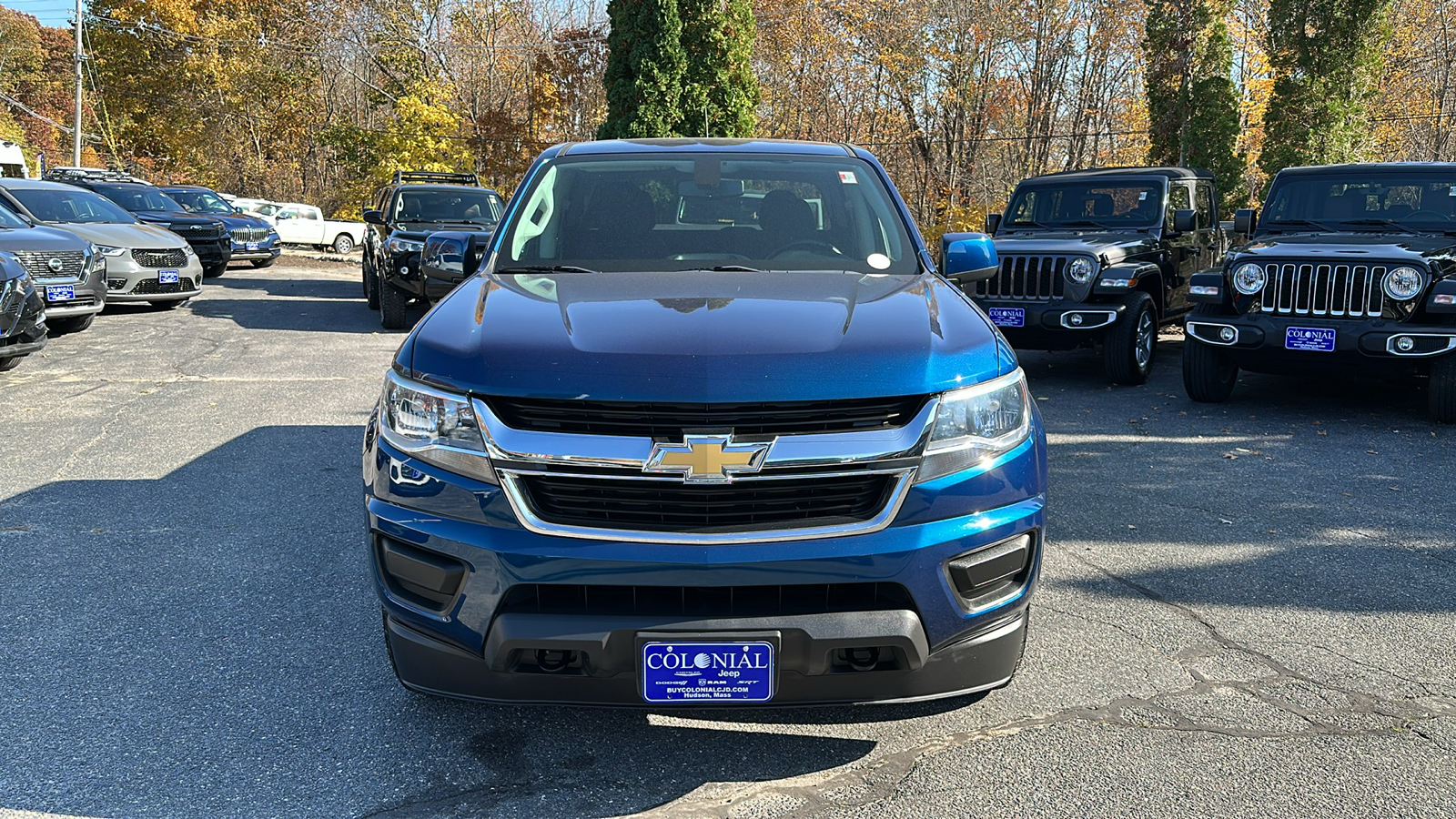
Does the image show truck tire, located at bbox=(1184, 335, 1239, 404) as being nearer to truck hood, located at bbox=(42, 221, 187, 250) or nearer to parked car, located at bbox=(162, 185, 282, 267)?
truck hood, located at bbox=(42, 221, 187, 250)

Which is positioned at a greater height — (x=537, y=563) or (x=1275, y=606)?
(x=537, y=563)

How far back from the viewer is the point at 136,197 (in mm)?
20641

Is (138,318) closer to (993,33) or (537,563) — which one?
(537,563)

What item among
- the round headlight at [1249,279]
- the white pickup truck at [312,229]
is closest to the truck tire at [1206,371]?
the round headlight at [1249,279]

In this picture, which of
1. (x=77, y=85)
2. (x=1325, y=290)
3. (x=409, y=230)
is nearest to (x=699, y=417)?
(x=1325, y=290)

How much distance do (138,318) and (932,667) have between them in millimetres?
14348

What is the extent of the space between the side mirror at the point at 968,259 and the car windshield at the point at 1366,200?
616 cm

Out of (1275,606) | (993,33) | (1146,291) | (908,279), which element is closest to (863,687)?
(908,279)

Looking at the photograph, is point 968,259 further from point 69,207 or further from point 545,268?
point 69,207

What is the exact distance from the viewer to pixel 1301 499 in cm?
619

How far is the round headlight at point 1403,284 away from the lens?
806cm

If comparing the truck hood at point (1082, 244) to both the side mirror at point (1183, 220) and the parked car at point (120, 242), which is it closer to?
the side mirror at point (1183, 220)

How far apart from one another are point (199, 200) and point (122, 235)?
29.8 ft

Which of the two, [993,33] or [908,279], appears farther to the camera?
[993,33]
